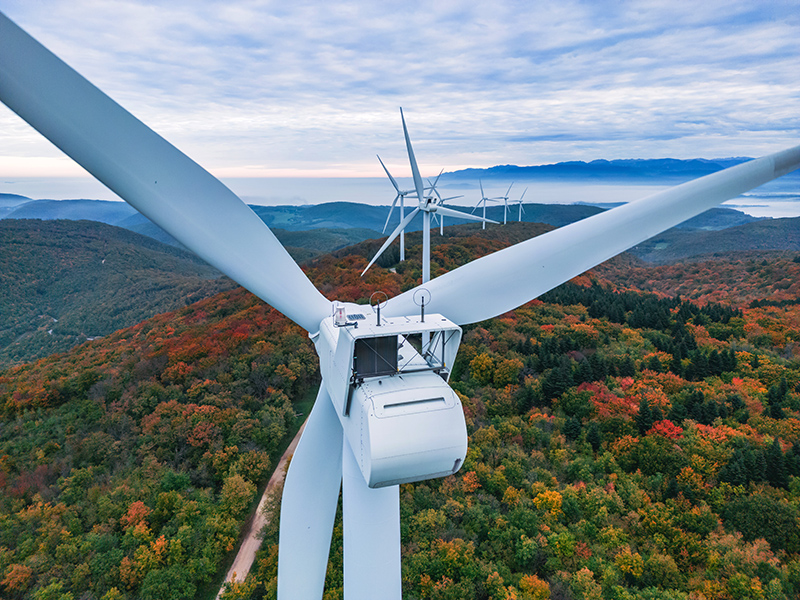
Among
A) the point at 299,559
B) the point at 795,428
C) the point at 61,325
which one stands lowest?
the point at 61,325

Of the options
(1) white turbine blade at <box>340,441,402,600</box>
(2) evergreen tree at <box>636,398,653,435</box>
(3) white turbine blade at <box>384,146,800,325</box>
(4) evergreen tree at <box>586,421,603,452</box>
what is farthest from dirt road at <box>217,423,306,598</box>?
(2) evergreen tree at <box>636,398,653,435</box>

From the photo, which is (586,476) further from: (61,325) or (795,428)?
(61,325)

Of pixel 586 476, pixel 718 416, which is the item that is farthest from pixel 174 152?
pixel 718 416

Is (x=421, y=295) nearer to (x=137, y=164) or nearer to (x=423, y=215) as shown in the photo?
(x=137, y=164)

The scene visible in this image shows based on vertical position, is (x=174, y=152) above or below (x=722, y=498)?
above

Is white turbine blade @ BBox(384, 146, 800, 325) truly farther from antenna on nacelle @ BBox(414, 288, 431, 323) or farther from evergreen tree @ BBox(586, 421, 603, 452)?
evergreen tree @ BBox(586, 421, 603, 452)

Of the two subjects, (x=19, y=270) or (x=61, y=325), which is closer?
(x=61, y=325)
